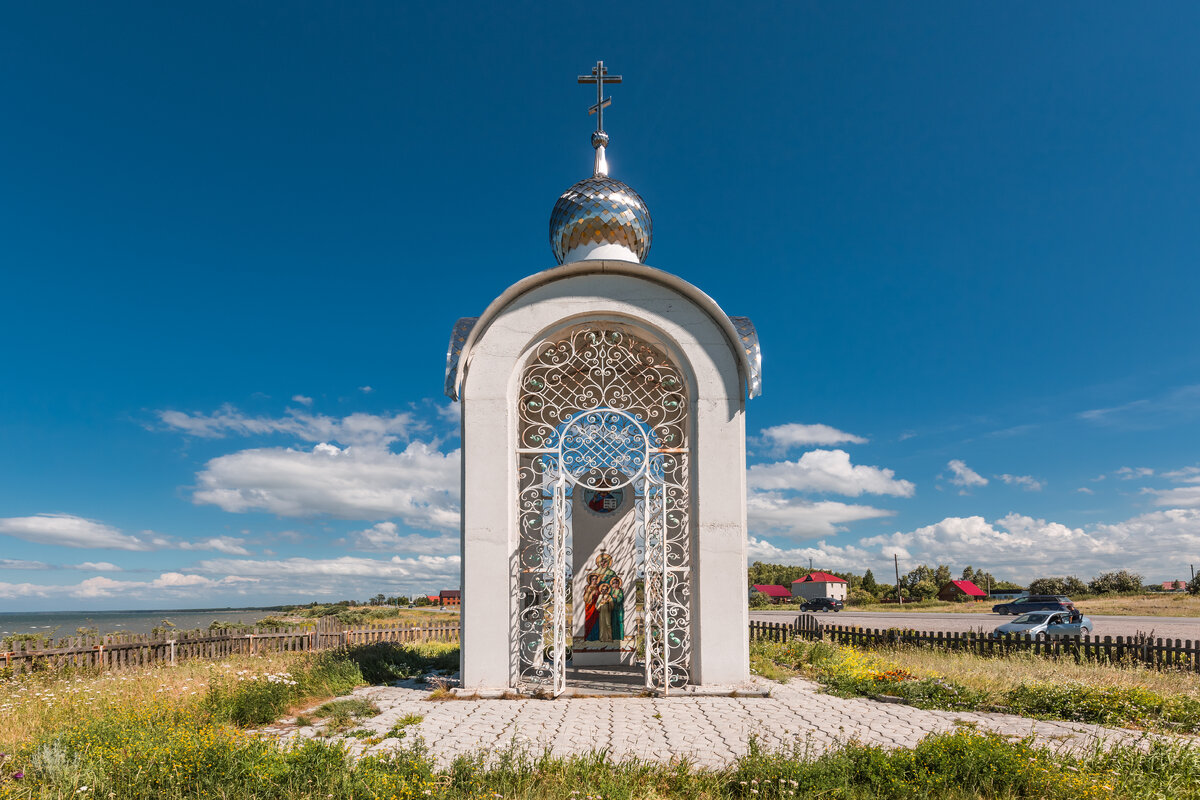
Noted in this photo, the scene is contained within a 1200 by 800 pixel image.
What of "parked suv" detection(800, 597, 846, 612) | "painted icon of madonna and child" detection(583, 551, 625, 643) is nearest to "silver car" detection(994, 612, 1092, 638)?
"painted icon of madonna and child" detection(583, 551, 625, 643)

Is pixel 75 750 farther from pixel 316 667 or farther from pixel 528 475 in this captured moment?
pixel 528 475

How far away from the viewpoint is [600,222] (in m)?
11.9

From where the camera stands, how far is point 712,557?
9.56 metres

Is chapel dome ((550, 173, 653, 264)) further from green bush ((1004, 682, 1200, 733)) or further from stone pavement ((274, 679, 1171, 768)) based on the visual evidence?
green bush ((1004, 682, 1200, 733))

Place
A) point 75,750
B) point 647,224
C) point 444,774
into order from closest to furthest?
1. point 444,774
2. point 75,750
3. point 647,224

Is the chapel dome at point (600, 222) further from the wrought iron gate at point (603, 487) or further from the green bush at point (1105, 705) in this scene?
the green bush at point (1105, 705)

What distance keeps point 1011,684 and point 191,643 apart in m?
15.5

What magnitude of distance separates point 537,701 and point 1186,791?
6340 millimetres

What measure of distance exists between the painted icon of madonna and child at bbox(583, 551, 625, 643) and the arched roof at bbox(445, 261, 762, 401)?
4.43 meters

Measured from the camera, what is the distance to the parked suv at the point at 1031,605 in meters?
36.3

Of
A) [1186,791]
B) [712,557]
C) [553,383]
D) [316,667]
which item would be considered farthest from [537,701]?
[1186,791]

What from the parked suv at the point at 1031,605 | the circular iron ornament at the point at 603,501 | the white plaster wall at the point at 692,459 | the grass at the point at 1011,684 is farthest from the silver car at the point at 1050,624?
the white plaster wall at the point at 692,459

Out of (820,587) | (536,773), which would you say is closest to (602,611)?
(536,773)

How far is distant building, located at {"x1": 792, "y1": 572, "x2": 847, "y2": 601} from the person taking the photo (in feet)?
177
